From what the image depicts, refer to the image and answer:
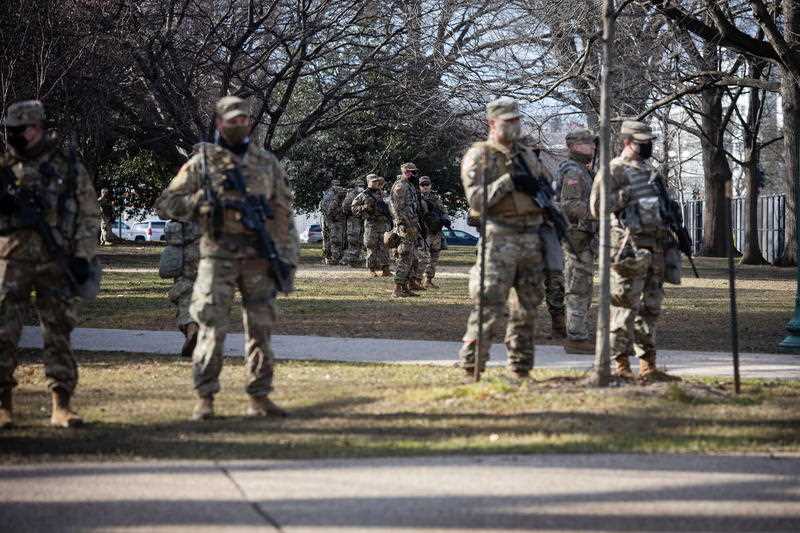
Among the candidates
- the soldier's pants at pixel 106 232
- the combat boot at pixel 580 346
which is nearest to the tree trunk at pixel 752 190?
the soldier's pants at pixel 106 232

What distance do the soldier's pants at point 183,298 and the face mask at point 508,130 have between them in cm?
383

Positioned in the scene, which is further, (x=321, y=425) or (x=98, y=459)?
(x=321, y=425)

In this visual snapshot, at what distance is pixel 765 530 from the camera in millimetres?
5895

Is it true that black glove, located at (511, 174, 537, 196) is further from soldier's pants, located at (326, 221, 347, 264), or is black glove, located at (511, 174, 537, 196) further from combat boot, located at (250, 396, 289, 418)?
soldier's pants, located at (326, 221, 347, 264)

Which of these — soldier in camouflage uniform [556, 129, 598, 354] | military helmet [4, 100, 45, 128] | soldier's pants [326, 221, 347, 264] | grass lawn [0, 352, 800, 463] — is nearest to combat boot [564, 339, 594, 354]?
soldier in camouflage uniform [556, 129, 598, 354]

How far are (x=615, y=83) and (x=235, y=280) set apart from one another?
2021 centimetres

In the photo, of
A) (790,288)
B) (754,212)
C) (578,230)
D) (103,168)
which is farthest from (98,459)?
(103,168)

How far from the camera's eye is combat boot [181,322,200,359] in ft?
40.9

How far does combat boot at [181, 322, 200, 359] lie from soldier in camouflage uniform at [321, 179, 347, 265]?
19027mm

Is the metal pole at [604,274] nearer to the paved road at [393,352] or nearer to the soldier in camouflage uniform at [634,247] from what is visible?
the soldier in camouflage uniform at [634,247]

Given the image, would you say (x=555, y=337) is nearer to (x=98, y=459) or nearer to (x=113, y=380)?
(x=113, y=380)

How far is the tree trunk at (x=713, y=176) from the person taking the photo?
3928 cm

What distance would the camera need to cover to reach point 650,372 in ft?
35.5

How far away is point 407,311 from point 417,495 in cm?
1132
